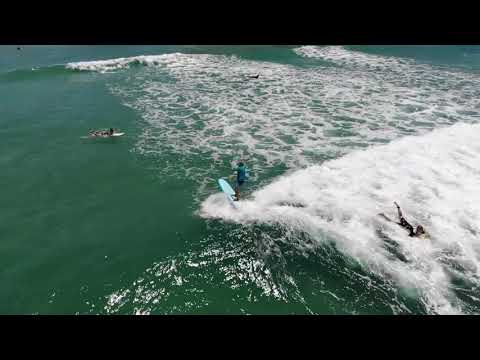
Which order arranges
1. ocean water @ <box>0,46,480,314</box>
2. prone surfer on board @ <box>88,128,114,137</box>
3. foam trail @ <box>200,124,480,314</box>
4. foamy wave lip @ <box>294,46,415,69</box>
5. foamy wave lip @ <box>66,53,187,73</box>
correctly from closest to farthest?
1. ocean water @ <box>0,46,480,314</box>
2. foam trail @ <box>200,124,480,314</box>
3. prone surfer on board @ <box>88,128,114,137</box>
4. foamy wave lip @ <box>66,53,187,73</box>
5. foamy wave lip @ <box>294,46,415,69</box>

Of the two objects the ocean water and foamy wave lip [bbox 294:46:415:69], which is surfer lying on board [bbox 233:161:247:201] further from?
foamy wave lip [bbox 294:46:415:69]

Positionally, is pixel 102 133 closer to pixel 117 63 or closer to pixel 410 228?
pixel 410 228

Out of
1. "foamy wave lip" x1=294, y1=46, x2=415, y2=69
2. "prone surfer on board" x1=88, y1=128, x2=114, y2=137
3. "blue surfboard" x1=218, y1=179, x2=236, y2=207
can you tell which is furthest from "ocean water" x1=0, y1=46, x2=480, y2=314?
"foamy wave lip" x1=294, y1=46, x2=415, y2=69

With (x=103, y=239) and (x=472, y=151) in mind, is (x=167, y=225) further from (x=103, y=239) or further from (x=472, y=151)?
(x=472, y=151)

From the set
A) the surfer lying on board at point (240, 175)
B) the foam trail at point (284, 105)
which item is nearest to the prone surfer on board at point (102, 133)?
the foam trail at point (284, 105)
